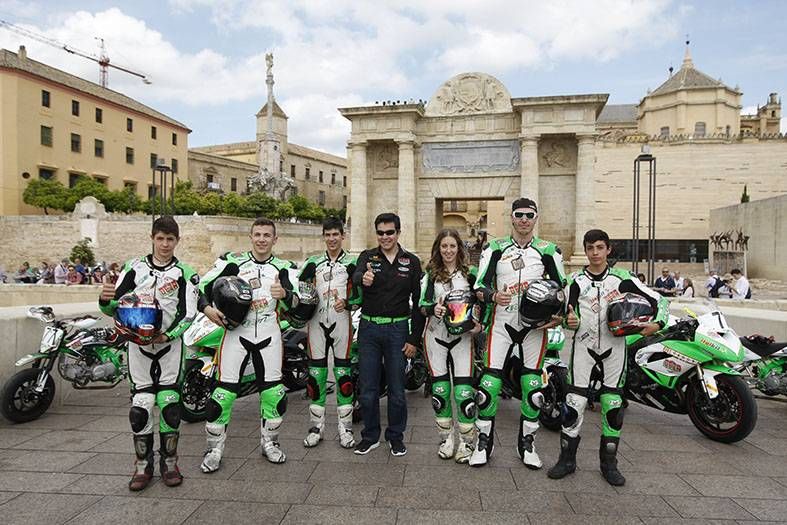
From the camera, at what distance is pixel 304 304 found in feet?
14.3

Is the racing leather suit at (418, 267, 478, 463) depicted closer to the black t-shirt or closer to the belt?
the black t-shirt

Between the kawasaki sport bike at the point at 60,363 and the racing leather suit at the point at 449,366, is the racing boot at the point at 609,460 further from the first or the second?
the kawasaki sport bike at the point at 60,363

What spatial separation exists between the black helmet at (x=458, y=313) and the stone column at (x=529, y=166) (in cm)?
1524

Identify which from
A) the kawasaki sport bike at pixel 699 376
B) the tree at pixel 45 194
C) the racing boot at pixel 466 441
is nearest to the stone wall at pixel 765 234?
the kawasaki sport bike at pixel 699 376

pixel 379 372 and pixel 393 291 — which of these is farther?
pixel 379 372

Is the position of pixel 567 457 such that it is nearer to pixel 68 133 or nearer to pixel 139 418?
pixel 139 418

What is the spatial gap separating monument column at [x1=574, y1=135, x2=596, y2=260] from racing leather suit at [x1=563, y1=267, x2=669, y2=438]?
49.4ft

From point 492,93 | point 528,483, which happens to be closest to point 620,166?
point 492,93

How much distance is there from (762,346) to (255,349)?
5.09 meters

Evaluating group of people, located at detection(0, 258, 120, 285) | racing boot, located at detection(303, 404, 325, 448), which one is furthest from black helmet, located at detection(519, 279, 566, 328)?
group of people, located at detection(0, 258, 120, 285)

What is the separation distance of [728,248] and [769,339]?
25.7 meters

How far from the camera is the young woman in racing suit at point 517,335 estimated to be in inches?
160

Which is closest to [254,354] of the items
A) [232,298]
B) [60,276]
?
[232,298]

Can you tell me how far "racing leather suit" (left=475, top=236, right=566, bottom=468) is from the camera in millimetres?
4082
